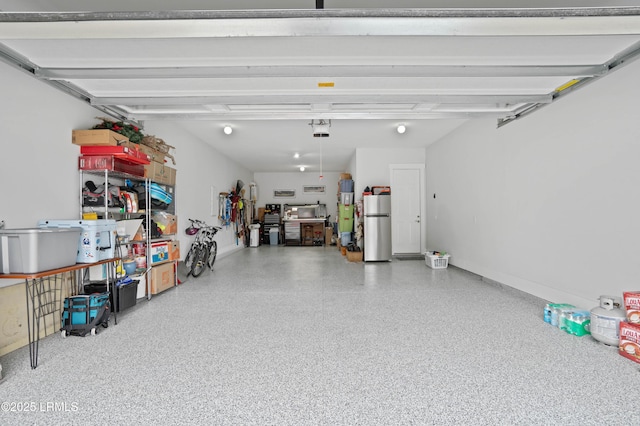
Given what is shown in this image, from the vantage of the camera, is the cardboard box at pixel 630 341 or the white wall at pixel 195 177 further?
the white wall at pixel 195 177

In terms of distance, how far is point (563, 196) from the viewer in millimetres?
3158

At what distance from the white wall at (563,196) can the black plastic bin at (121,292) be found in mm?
4826

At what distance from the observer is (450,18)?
6.05 feet

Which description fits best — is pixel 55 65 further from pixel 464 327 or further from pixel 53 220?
pixel 464 327

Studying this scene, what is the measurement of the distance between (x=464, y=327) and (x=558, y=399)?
108 centimetres

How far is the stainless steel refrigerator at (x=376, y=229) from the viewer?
6598 mm

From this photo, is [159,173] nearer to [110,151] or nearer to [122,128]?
[122,128]

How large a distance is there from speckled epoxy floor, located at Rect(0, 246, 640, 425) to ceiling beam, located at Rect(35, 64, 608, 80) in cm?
236

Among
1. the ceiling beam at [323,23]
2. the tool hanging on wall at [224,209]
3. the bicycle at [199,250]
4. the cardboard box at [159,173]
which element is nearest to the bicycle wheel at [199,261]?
the bicycle at [199,250]

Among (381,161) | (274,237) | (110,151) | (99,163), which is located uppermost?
(381,161)

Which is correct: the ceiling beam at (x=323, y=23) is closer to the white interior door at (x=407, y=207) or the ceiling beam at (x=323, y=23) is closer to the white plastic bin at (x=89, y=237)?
the white plastic bin at (x=89, y=237)

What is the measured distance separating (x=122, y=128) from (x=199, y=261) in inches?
100.0

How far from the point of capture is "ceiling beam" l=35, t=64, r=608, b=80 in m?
2.56

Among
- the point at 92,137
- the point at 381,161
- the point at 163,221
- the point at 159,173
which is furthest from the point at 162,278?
the point at 381,161
